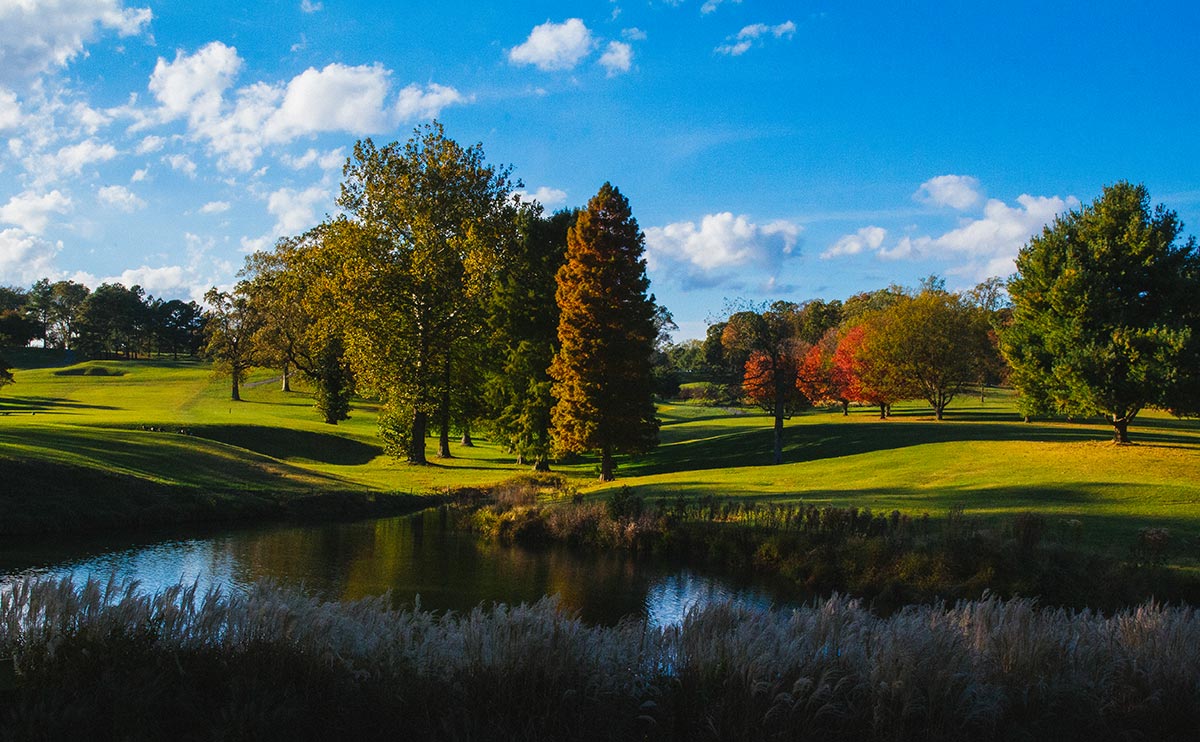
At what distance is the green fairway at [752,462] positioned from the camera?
84.7 feet

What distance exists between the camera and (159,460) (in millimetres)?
31766

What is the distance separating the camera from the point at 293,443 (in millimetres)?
49125

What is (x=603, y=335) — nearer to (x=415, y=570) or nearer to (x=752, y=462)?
(x=752, y=462)

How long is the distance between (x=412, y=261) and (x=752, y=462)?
22384 millimetres

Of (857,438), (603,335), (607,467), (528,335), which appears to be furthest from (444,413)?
(857,438)

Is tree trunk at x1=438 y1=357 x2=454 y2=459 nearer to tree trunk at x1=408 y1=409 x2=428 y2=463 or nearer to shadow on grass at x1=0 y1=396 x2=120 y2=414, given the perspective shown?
tree trunk at x1=408 y1=409 x2=428 y2=463

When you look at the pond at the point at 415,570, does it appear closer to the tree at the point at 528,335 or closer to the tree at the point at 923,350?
the tree at the point at 528,335

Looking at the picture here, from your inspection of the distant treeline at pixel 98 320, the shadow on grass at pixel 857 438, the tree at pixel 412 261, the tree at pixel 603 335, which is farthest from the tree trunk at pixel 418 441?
the distant treeline at pixel 98 320

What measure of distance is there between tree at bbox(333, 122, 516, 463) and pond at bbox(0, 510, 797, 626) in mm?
16921

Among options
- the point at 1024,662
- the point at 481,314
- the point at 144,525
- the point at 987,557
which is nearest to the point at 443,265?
the point at 481,314

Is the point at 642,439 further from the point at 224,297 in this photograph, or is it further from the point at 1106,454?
the point at 224,297

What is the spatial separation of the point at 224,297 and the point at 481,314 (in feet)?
121

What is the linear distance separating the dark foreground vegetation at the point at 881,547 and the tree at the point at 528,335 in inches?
577

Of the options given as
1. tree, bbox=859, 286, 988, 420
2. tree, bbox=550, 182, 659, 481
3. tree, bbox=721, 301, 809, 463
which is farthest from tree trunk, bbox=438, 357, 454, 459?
tree, bbox=859, 286, 988, 420
